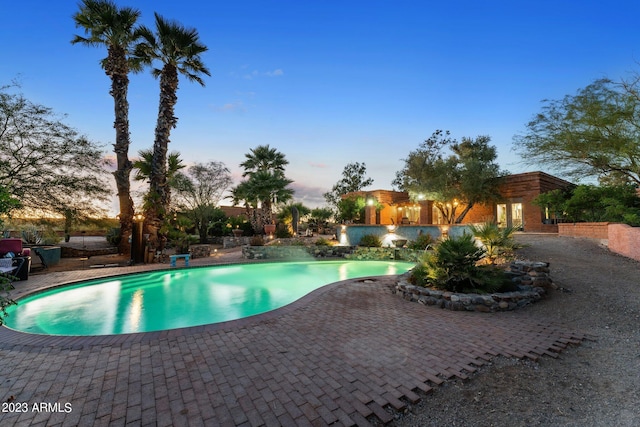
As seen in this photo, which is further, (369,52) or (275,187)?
(275,187)

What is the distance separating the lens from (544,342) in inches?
142

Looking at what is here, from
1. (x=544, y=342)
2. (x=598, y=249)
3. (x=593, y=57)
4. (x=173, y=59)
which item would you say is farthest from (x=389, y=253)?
(x=173, y=59)

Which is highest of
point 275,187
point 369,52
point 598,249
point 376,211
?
point 369,52

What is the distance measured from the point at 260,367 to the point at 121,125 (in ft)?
46.8

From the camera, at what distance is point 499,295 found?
17.1 ft

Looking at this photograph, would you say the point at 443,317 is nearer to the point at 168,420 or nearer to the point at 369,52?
the point at 168,420

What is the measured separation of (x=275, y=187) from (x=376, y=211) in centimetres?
986

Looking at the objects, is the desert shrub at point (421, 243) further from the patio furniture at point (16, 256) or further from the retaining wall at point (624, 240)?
the patio furniture at point (16, 256)

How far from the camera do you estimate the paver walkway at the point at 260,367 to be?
222cm

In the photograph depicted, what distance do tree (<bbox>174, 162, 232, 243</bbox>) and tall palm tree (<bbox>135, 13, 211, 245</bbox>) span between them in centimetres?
686

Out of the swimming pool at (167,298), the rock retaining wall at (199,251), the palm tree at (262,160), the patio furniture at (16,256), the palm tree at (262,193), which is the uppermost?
the palm tree at (262,160)

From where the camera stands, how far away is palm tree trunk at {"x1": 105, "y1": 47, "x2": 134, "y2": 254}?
1235cm

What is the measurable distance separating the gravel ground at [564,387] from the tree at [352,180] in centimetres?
3204

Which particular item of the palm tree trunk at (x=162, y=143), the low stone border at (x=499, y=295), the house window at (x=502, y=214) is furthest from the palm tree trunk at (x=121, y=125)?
the house window at (x=502, y=214)
